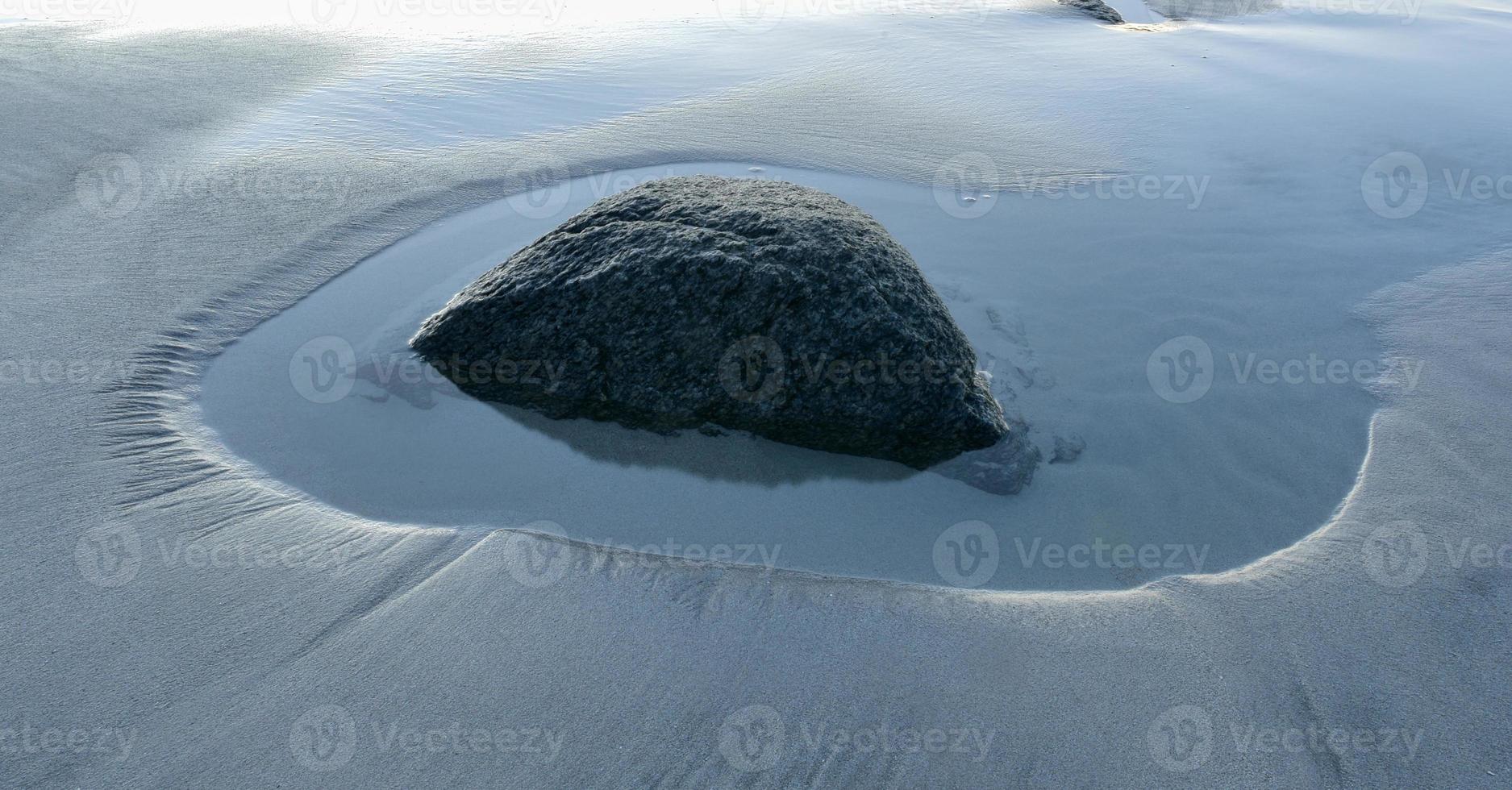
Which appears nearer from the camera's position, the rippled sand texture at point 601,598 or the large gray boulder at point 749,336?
the rippled sand texture at point 601,598

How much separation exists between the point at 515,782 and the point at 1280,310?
3.54 metres

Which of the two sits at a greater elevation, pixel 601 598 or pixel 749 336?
pixel 749 336

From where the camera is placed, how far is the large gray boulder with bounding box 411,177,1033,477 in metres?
3.04

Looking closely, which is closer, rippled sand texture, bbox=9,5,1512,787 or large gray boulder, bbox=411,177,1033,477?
rippled sand texture, bbox=9,5,1512,787

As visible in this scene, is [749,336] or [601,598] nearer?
[601,598]

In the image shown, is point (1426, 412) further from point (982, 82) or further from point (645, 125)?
point (645, 125)

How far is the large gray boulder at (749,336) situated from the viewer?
3039 millimetres

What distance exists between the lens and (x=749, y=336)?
3066 millimetres

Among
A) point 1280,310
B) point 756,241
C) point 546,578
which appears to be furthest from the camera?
point 1280,310

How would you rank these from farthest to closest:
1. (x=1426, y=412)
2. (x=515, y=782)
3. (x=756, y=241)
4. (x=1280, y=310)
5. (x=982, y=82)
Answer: (x=982, y=82), (x=1280, y=310), (x=1426, y=412), (x=756, y=241), (x=515, y=782)

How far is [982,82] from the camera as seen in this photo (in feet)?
20.2

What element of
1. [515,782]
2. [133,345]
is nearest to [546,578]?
[515,782]

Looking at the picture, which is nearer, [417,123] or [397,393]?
[397,393]

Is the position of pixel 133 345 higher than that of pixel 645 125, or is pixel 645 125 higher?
pixel 645 125
